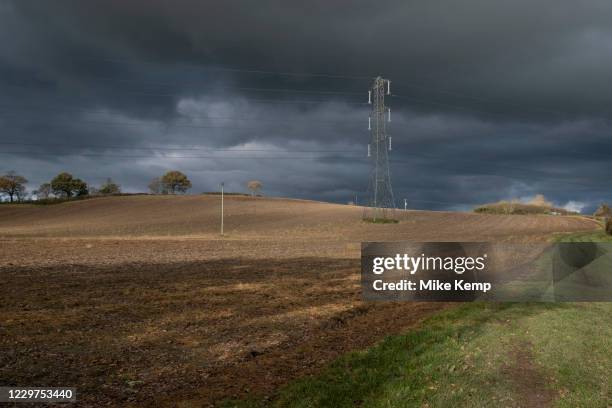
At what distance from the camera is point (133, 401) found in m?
7.64

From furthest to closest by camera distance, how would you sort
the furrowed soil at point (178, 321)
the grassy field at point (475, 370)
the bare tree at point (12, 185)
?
the bare tree at point (12, 185) < the furrowed soil at point (178, 321) < the grassy field at point (475, 370)

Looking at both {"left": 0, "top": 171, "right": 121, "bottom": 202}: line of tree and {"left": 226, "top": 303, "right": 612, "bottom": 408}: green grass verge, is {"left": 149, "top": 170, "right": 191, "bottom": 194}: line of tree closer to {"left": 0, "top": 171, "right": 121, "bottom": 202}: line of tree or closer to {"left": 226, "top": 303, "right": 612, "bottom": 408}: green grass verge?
{"left": 0, "top": 171, "right": 121, "bottom": 202}: line of tree

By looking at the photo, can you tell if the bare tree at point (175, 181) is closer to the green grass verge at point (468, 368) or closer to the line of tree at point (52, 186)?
the line of tree at point (52, 186)

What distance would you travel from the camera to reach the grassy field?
24.0 ft

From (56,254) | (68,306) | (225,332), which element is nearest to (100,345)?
(225,332)

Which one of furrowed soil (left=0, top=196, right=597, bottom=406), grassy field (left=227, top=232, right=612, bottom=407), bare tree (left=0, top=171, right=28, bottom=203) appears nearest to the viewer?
grassy field (left=227, top=232, right=612, bottom=407)

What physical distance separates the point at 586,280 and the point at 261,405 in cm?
1852

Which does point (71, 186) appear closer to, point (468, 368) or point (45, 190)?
point (45, 190)

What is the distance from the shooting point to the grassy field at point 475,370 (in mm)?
7309

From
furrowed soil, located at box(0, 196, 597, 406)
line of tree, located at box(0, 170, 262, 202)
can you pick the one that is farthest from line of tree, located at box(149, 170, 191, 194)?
furrowed soil, located at box(0, 196, 597, 406)

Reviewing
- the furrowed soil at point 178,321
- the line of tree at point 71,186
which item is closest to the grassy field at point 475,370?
the furrowed soil at point 178,321

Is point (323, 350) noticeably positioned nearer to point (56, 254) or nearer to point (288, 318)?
point (288, 318)

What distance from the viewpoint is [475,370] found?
8.51 meters

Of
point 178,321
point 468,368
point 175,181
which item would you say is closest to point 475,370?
point 468,368
